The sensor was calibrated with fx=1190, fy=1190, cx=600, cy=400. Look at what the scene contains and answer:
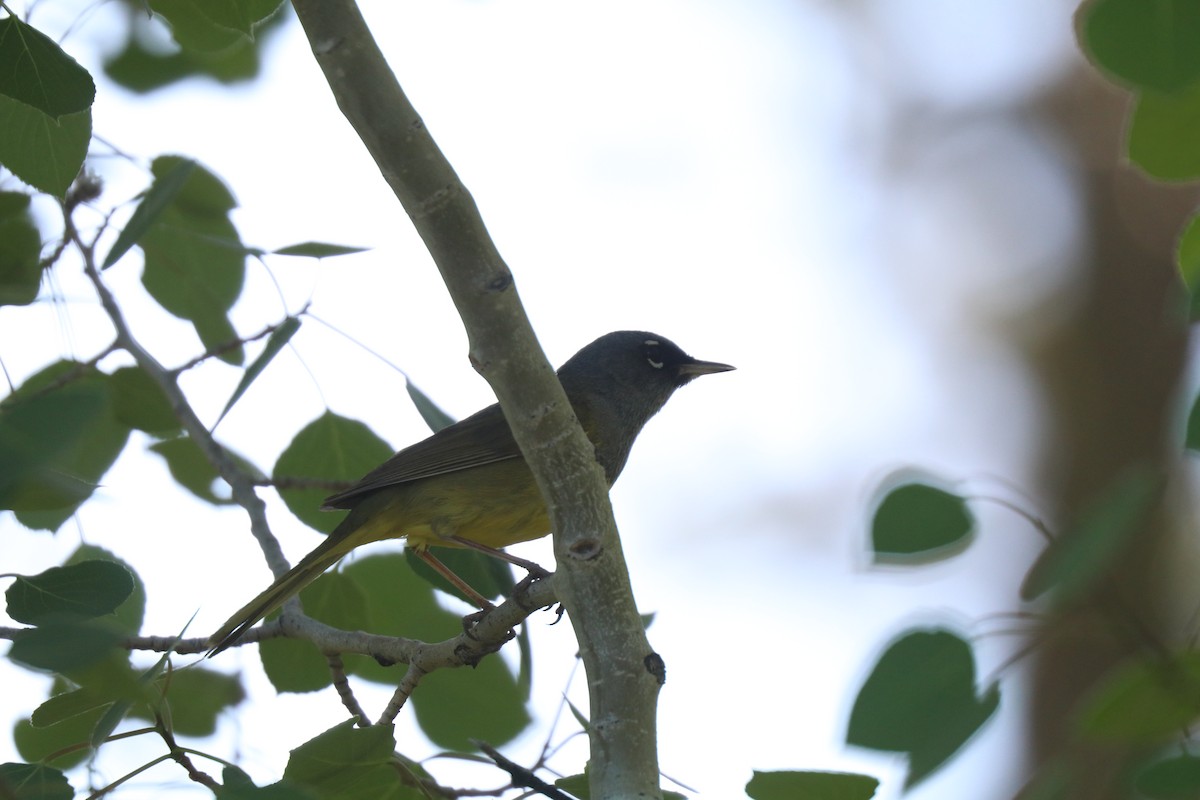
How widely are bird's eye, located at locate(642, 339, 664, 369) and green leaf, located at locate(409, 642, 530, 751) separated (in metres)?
2.71

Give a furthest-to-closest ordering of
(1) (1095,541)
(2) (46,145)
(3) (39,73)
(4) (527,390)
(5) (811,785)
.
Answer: (2) (46,145) → (4) (527,390) → (3) (39,73) → (5) (811,785) → (1) (1095,541)

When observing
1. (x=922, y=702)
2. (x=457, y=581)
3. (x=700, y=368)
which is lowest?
(x=922, y=702)

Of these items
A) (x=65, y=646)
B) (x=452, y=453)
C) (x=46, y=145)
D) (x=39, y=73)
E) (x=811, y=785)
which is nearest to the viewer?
(x=65, y=646)

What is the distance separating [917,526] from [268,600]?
2920 mm

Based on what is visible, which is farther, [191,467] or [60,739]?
[191,467]

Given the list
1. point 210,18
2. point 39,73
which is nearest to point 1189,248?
point 210,18

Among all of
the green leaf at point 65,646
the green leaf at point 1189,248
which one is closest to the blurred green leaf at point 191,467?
the green leaf at point 65,646

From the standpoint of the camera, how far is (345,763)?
7.84 ft

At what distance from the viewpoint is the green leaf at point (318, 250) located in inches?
134

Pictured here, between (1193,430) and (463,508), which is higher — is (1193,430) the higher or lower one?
the lower one

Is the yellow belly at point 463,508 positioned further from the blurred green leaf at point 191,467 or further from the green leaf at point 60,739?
the green leaf at point 60,739

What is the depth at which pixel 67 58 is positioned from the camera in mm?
2221

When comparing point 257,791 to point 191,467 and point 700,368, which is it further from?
point 700,368

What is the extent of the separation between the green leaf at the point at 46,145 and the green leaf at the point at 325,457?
58.6 inches
